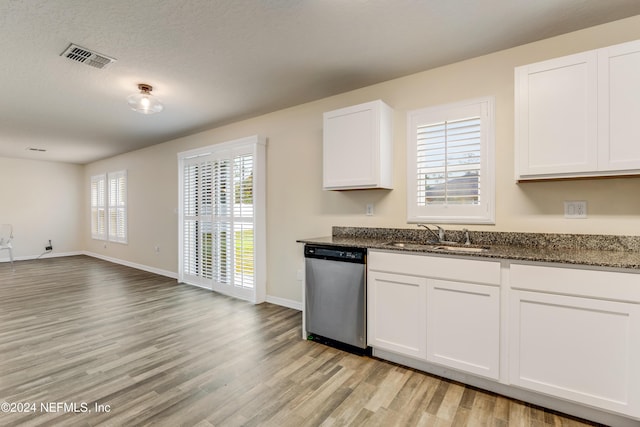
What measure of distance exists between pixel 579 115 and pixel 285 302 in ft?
11.2

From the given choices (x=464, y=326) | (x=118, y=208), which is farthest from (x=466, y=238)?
(x=118, y=208)

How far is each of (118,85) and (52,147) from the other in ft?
14.5

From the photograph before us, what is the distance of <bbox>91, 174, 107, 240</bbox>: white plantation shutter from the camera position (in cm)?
756

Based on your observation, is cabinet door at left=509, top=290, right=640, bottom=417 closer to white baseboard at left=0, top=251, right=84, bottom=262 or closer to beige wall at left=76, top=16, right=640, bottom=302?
beige wall at left=76, top=16, right=640, bottom=302

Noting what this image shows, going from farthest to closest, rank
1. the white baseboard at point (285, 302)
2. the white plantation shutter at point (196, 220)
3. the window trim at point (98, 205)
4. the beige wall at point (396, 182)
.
Answer: the window trim at point (98, 205) < the white plantation shutter at point (196, 220) < the white baseboard at point (285, 302) < the beige wall at point (396, 182)

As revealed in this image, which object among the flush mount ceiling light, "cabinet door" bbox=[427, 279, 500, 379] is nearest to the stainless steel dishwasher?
"cabinet door" bbox=[427, 279, 500, 379]

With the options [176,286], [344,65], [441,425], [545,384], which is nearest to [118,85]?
[344,65]

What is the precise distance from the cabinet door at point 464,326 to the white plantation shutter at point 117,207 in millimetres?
6871

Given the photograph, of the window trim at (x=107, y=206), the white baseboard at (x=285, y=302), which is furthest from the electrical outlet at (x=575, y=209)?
the window trim at (x=107, y=206)

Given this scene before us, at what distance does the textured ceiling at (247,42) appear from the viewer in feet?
6.54

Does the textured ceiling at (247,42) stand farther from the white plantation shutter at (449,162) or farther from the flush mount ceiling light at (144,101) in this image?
the white plantation shutter at (449,162)

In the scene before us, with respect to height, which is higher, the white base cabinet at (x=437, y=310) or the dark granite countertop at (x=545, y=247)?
the dark granite countertop at (x=545, y=247)

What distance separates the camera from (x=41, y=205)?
25.2 feet

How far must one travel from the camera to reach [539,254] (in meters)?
1.99
